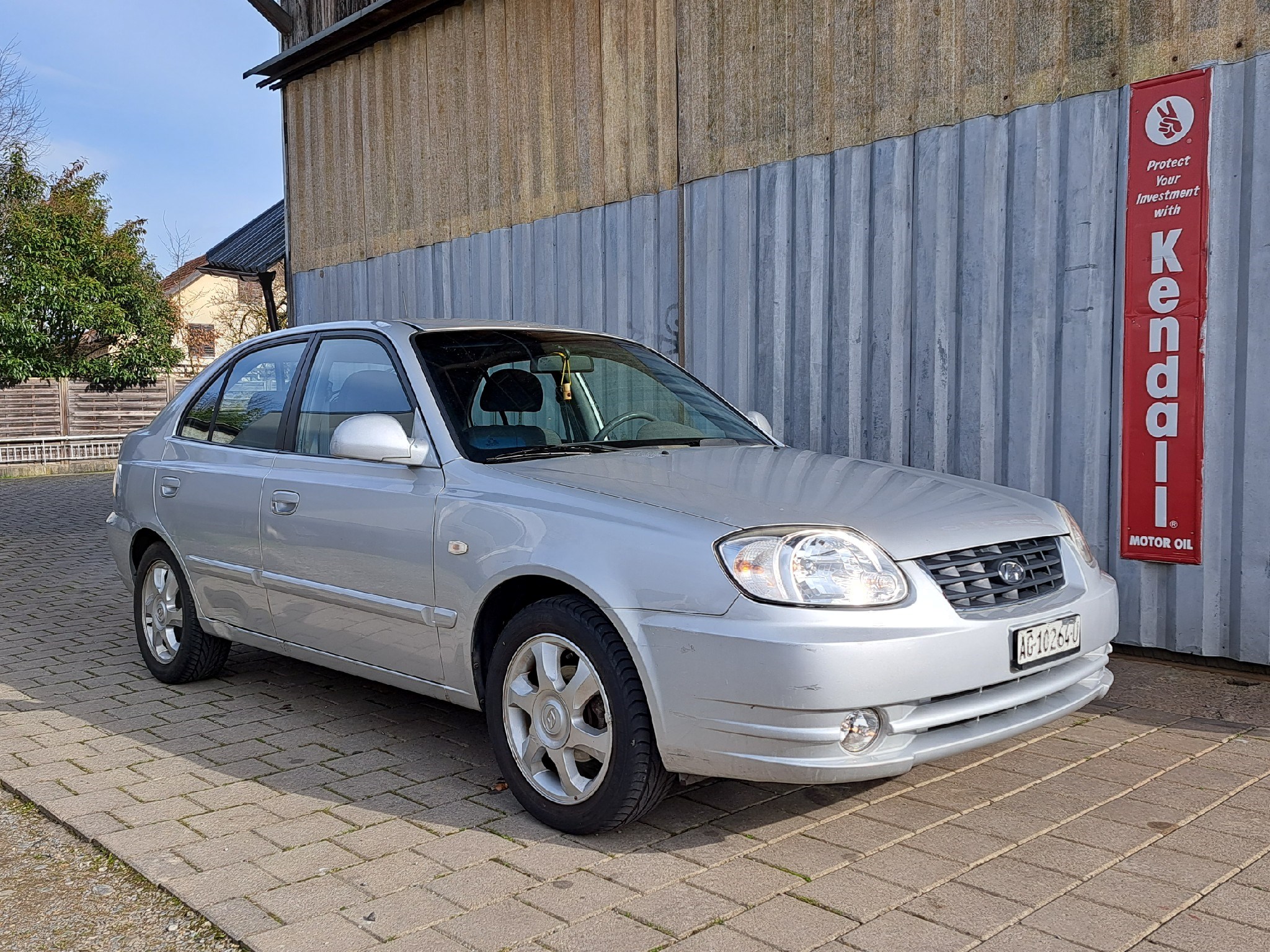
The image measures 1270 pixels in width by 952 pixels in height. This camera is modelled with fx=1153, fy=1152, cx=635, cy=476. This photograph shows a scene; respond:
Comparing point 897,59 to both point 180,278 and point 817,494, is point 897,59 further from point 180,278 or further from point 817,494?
point 180,278

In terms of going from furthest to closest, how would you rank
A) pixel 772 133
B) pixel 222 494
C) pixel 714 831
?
pixel 772 133 → pixel 222 494 → pixel 714 831

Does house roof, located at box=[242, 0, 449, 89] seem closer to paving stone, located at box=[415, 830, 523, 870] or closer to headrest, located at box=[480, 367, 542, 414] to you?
headrest, located at box=[480, 367, 542, 414]

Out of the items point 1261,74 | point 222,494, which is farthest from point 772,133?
point 222,494

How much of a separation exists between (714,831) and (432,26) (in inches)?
342

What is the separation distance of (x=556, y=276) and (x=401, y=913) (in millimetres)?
6693

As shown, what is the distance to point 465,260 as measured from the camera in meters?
10.1

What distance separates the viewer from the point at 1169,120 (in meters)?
5.32

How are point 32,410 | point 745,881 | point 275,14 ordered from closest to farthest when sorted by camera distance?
point 745,881 < point 275,14 < point 32,410

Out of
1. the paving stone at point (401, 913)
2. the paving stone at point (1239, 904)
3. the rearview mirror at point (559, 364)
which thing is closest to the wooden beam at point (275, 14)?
the rearview mirror at point (559, 364)

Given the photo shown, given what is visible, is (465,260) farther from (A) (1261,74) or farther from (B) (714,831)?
(B) (714,831)

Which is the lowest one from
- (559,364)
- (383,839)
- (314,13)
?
(383,839)

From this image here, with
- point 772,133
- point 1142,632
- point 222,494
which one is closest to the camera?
point 222,494

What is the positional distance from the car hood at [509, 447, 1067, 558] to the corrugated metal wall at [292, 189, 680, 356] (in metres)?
3.12

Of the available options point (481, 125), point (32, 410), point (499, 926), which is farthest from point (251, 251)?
point (499, 926)
